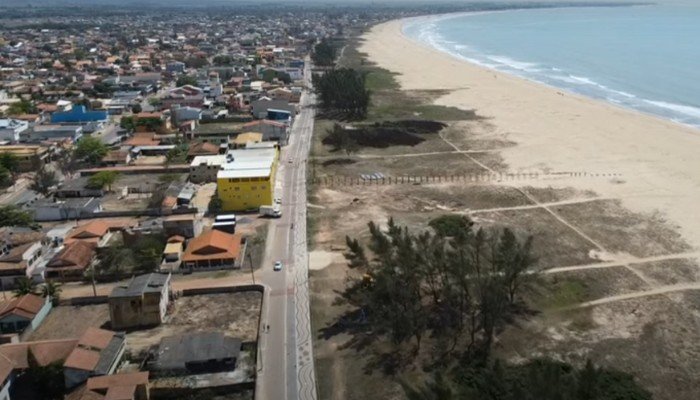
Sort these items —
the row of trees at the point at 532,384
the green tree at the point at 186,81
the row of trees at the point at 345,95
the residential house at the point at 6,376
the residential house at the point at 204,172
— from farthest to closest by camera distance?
the green tree at the point at 186,81 → the row of trees at the point at 345,95 → the residential house at the point at 204,172 → the residential house at the point at 6,376 → the row of trees at the point at 532,384

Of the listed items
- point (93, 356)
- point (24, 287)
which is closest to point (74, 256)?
point (24, 287)

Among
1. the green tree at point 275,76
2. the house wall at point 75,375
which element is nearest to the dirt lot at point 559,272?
the house wall at point 75,375

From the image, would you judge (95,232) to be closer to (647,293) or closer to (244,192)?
(244,192)

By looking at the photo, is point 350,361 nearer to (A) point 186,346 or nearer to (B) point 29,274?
(A) point 186,346

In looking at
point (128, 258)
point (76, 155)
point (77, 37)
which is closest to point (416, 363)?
point (128, 258)

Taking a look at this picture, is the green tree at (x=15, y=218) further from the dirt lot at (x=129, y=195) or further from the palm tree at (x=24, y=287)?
the palm tree at (x=24, y=287)
